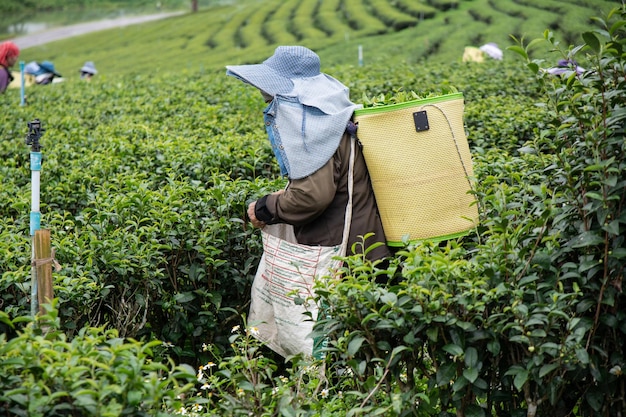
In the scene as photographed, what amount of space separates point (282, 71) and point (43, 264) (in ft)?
3.77

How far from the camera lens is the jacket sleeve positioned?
3.00 meters

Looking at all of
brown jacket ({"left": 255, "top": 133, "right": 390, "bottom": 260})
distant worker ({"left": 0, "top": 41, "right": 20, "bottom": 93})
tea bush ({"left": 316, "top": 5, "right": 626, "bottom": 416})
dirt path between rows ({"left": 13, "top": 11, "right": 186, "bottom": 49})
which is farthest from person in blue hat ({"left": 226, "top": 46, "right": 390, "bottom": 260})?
dirt path between rows ({"left": 13, "top": 11, "right": 186, "bottom": 49})

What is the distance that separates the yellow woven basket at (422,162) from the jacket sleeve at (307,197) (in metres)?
0.17

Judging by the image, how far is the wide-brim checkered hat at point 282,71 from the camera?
3.08m

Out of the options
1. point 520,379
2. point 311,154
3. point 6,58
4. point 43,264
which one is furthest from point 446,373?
point 6,58

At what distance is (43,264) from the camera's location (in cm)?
265

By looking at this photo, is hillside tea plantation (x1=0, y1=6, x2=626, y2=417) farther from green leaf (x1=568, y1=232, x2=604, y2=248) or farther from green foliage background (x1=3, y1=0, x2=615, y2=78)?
green foliage background (x1=3, y1=0, x2=615, y2=78)

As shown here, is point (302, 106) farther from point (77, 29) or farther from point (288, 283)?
point (77, 29)

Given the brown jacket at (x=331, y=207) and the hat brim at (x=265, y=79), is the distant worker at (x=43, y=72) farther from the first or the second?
the brown jacket at (x=331, y=207)

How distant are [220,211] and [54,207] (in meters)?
1.15

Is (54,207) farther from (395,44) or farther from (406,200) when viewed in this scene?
(395,44)

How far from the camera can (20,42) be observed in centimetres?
3178

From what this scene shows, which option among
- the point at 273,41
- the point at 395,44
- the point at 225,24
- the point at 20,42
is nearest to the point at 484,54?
the point at 395,44

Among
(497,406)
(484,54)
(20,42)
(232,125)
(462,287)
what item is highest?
(462,287)
